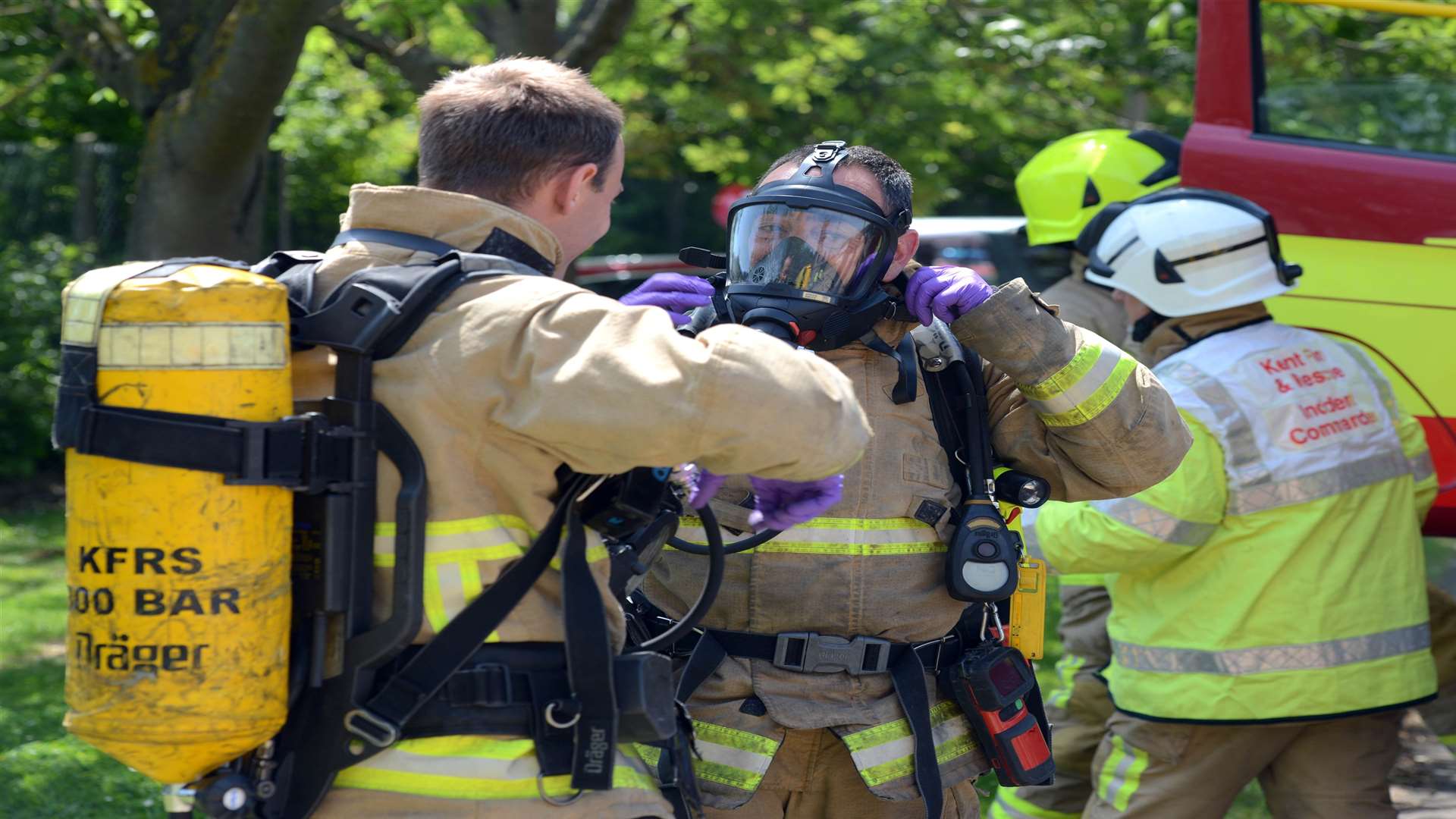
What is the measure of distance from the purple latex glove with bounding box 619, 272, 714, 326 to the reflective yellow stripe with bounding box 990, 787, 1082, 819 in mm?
2237

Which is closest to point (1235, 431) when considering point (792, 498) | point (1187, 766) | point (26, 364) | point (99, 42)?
point (1187, 766)

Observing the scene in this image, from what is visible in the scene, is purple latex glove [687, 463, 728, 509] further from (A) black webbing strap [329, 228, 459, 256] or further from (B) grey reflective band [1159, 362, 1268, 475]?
(B) grey reflective band [1159, 362, 1268, 475]

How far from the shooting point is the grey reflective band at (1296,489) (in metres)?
3.49

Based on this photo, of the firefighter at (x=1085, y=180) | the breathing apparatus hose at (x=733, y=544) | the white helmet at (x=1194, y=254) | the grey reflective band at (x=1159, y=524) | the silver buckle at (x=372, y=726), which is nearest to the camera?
the silver buckle at (x=372, y=726)

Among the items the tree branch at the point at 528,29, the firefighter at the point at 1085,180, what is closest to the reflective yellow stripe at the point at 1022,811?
the firefighter at the point at 1085,180

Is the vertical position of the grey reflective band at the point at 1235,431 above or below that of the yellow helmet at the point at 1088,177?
below

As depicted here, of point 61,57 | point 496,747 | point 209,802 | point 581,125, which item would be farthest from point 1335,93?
point 61,57

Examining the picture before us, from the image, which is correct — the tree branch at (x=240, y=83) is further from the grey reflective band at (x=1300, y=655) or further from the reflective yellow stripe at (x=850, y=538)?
the grey reflective band at (x=1300, y=655)

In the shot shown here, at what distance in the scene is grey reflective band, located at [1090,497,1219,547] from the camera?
3.48 metres

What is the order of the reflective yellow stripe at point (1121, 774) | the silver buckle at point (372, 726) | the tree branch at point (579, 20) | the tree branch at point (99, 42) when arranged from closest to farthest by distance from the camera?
the silver buckle at point (372, 726), the reflective yellow stripe at point (1121, 774), the tree branch at point (99, 42), the tree branch at point (579, 20)

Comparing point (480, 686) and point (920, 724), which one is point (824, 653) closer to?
point (920, 724)

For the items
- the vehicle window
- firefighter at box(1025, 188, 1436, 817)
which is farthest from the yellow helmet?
firefighter at box(1025, 188, 1436, 817)

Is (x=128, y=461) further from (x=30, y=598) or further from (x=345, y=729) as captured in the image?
(x=30, y=598)

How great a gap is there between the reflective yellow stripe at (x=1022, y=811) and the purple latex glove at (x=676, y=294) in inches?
88.1
